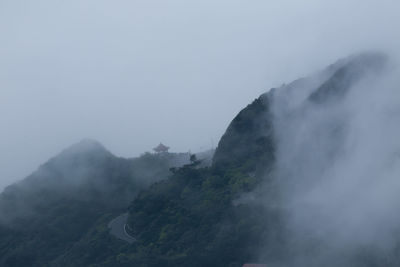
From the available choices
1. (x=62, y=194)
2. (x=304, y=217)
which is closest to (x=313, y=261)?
(x=304, y=217)

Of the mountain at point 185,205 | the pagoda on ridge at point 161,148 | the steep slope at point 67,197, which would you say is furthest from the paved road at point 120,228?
the pagoda on ridge at point 161,148

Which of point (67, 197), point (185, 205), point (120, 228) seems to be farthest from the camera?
point (67, 197)

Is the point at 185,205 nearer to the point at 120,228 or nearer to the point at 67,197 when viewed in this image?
the point at 120,228

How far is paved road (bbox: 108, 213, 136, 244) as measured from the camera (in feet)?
98.2

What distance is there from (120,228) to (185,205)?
403cm

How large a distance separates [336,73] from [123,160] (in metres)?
18.0

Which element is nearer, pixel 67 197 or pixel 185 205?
pixel 185 205

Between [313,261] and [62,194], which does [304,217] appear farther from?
[62,194]

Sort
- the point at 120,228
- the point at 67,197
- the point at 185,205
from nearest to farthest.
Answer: the point at 185,205 < the point at 120,228 < the point at 67,197

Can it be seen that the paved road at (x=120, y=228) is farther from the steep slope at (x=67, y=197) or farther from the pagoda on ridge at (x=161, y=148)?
the pagoda on ridge at (x=161, y=148)

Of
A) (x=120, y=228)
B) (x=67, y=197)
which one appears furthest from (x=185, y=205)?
(x=67, y=197)

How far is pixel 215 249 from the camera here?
25234 millimetres

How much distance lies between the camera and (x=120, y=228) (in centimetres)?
3162

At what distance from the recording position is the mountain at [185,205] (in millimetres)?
25531
